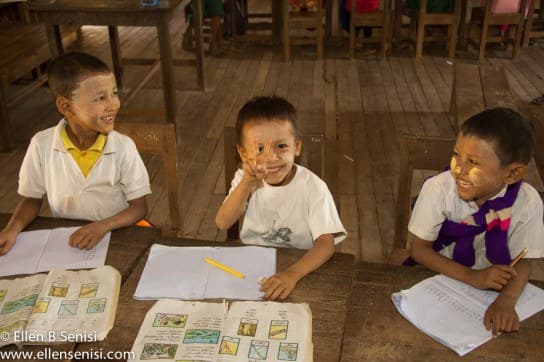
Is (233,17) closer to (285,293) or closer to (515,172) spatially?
(515,172)

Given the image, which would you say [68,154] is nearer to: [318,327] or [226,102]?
[318,327]

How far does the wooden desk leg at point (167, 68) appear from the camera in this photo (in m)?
3.60

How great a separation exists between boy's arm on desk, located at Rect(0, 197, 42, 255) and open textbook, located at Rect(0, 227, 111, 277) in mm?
16

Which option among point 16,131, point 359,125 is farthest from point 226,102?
point 16,131

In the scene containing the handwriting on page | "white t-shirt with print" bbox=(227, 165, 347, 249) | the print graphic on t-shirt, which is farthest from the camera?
the print graphic on t-shirt

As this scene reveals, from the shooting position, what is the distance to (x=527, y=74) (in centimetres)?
519

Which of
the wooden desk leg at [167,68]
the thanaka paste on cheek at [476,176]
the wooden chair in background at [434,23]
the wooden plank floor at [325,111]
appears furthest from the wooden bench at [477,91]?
the thanaka paste on cheek at [476,176]

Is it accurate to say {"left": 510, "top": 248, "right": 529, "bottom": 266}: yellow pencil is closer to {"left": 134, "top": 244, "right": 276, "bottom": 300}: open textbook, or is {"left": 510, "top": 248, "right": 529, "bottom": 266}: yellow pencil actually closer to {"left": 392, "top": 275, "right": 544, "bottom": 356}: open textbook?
{"left": 392, "top": 275, "right": 544, "bottom": 356}: open textbook

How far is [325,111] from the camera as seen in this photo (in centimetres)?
442

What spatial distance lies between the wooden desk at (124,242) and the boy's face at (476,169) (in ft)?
2.65

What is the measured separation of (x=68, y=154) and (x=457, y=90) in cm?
292

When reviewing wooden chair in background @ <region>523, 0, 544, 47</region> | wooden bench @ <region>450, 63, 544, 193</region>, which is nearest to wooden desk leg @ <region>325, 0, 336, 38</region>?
wooden chair in background @ <region>523, 0, 544, 47</region>

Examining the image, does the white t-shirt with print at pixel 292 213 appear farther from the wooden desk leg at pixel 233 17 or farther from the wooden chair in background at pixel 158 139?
the wooden desk leg at pixel 233 17

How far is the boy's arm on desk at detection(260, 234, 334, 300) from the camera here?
124cm
